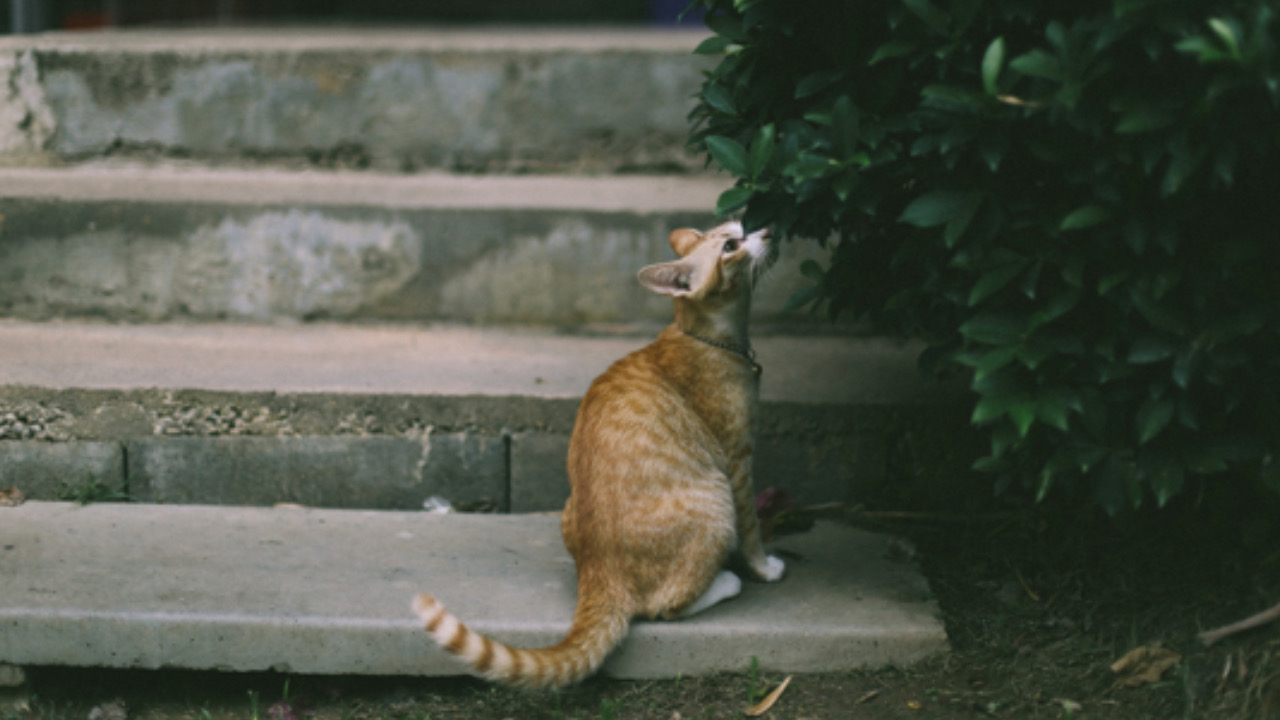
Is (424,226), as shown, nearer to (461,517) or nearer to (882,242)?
(461,517)

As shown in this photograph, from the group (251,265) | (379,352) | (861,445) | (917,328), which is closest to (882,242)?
(917,328)

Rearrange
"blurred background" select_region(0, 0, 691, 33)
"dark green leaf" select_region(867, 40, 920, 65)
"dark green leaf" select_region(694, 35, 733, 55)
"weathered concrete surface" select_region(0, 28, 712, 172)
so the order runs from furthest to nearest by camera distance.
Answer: "blurred background" select_region(0, 0, 691, 33) → "weathered concrete surface" select_region(0, 28, 712, 172) → "dark green leaf" select_region(694, 35, 733, 55) → "dark green leaf" select_region(867, 40, 920, 65)

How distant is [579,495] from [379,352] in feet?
4.40

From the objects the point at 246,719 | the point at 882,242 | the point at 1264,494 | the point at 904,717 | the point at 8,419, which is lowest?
the point at 246,719

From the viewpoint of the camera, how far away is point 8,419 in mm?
3377

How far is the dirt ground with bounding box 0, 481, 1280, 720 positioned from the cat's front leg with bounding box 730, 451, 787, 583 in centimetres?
33

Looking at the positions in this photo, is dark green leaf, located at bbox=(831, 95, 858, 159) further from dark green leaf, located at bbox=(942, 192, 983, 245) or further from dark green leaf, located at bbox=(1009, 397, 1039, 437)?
dark green leaf, located at bbox=(1009, 397, 1039, 437)

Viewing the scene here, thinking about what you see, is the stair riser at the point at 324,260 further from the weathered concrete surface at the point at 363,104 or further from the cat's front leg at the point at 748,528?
the cat's front leg at the point at 748,528

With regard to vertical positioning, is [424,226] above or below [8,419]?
above

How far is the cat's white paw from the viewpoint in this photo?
9.71 feet

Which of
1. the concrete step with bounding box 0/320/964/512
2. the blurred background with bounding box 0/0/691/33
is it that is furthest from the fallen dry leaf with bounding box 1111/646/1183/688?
the blurred background with bounding box 0/0/691/33

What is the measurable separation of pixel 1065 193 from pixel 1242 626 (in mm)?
1132

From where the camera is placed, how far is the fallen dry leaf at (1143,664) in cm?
262

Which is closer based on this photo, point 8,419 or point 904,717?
point 904,717
